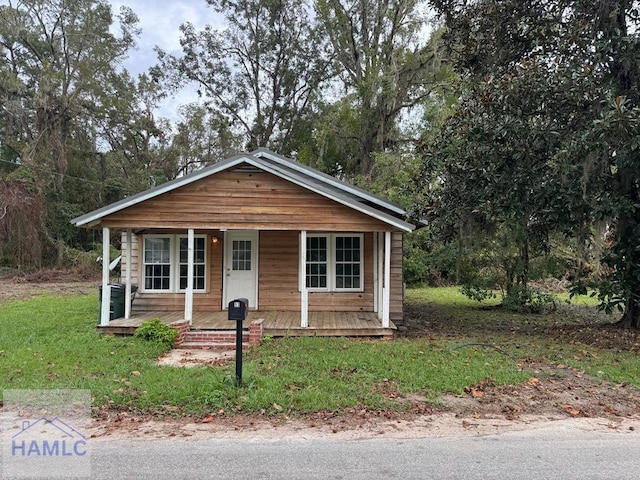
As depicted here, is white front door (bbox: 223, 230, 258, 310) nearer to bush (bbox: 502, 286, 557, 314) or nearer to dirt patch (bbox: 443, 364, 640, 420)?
dirt patch (bbox: 443, 364, 640, 420)

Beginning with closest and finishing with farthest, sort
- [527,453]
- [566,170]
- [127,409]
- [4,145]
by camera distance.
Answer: [527,453] → [127,409] → [566,170] → [4,145]

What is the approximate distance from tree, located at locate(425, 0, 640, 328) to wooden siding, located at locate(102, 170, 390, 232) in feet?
8.87

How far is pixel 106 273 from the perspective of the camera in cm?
821

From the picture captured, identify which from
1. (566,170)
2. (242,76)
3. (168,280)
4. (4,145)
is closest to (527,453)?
(566,170)

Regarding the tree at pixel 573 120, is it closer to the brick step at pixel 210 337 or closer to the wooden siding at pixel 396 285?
the wooden siding at pixel 396 285

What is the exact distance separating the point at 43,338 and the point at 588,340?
9.95m

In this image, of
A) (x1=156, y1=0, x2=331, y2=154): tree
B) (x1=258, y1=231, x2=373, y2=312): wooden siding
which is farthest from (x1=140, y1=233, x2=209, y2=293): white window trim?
(x1=156, y1=0, x2=331, y2=154): tree

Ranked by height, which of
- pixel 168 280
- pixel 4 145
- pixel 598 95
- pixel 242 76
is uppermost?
pixel 242 76

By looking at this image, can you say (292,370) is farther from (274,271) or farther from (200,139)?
(200,139)

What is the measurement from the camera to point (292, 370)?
5.76 meters

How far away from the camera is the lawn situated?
4664mm

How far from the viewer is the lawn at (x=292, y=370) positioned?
4664mm

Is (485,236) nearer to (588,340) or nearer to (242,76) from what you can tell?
(588,340)

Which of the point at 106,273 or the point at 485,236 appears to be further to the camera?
the point at 485,236
